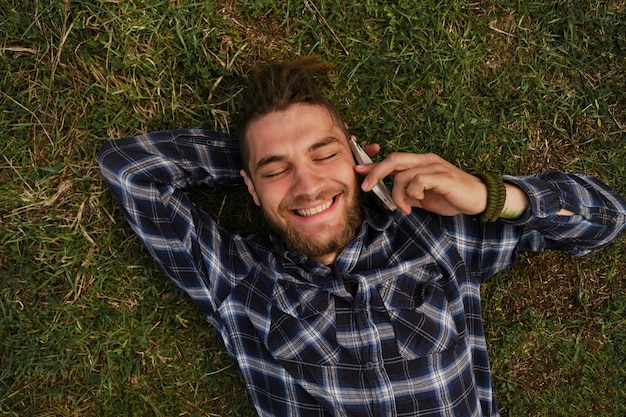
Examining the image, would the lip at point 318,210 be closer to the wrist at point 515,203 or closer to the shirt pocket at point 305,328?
the shirt pocket at point 305,328

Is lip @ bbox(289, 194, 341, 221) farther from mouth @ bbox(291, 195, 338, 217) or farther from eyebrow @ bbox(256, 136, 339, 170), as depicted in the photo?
eyebrow @ bbox(256, 136, 339, 170)

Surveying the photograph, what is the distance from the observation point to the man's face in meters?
2.73

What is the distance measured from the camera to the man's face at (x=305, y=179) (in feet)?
8.95

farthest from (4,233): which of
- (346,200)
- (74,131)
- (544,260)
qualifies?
(544,260)

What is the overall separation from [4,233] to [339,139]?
7.22 ft

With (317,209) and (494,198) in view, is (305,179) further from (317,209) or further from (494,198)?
(494,198)

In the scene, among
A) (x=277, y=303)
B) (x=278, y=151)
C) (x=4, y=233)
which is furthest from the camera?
(x=4, y=233)

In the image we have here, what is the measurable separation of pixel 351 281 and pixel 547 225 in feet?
3.61

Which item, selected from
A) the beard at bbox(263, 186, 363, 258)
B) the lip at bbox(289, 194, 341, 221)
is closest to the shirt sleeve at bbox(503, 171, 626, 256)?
Answer: the beard at bbox(263, 186, 363, 258)

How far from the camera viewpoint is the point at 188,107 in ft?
11.0

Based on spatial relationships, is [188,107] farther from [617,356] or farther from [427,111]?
[617,356]

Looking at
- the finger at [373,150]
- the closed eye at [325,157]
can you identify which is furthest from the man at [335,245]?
the finger at [373,150]

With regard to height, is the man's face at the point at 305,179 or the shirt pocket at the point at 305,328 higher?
the man's face at the point at 305,179

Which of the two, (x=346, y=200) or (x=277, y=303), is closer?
(x=346, y=200)
